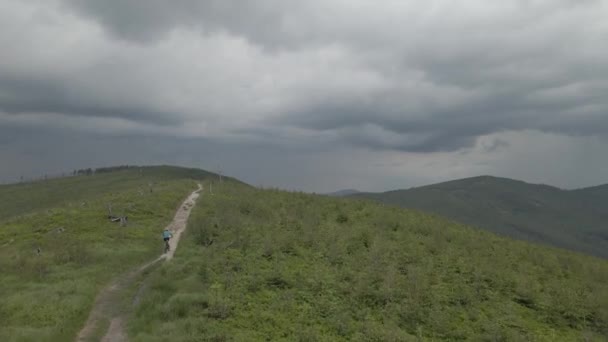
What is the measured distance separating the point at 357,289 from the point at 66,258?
69.8 feet

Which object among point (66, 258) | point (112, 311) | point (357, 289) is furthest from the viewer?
point (66, 258)

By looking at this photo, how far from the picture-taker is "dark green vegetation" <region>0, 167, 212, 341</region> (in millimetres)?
20325

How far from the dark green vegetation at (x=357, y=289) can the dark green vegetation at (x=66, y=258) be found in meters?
3.41

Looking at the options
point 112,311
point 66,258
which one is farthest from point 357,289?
point 66,258

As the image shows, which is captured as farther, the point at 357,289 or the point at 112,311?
the point at 357,289

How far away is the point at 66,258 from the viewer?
99.7 ft

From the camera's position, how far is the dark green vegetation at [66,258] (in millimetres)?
20325

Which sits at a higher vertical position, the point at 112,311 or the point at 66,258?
the point at 66,258

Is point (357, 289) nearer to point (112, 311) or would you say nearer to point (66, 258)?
point (112, 311)

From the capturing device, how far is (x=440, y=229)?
41.7 metres

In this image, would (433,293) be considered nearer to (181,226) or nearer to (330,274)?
(330,274)

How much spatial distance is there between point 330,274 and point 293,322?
261 inches

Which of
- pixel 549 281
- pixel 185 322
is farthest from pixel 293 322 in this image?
pixel 549 281

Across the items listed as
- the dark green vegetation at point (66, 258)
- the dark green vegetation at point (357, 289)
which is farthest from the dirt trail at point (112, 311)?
the dark green vegetation at point (357, 289)
